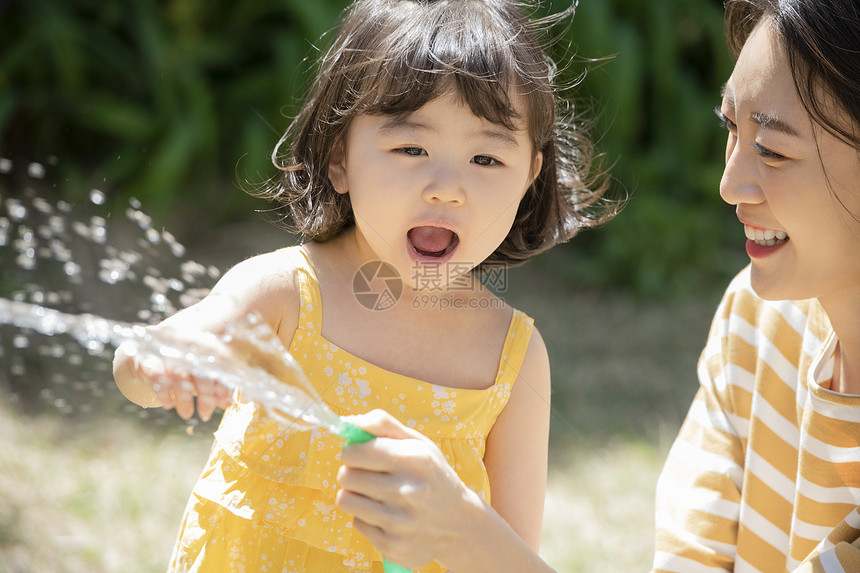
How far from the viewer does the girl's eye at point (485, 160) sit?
1.20 m

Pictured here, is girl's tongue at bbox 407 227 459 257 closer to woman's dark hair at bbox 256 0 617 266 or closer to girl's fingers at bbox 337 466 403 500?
woman's dark hair at bbox 256 0 617 266

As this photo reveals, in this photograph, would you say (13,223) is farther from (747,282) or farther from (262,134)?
(747,282)

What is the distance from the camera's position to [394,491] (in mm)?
908

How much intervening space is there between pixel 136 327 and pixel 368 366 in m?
0.31

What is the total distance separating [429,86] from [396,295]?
291mm

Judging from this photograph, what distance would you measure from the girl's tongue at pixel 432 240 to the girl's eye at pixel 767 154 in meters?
0.40

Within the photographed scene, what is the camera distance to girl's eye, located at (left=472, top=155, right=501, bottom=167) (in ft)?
3.94

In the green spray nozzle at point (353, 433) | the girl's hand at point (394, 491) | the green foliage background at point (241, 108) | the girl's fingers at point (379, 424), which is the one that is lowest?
the girl's hand at point (394, 491)

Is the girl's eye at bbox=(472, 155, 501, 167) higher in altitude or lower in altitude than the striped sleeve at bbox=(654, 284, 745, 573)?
higher

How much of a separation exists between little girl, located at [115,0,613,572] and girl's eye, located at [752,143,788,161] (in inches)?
12.2

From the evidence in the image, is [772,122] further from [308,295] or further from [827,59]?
[308,295]
